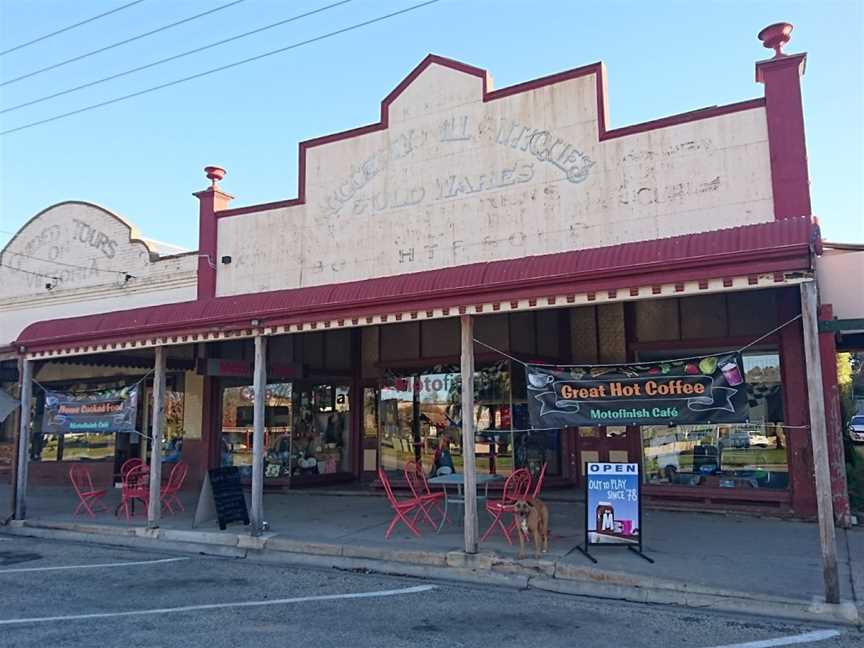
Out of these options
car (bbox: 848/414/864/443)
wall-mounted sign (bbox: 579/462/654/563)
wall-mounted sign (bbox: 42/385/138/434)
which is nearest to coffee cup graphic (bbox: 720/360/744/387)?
wall-mounted sign (bbox: 579/462/654/563)

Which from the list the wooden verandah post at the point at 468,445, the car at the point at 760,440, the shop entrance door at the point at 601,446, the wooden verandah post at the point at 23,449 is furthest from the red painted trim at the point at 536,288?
the shop entrance door at the point at 601,446

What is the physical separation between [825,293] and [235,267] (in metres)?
11.2

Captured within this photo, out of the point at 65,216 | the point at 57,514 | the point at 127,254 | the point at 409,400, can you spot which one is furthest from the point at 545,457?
the point at 65,216

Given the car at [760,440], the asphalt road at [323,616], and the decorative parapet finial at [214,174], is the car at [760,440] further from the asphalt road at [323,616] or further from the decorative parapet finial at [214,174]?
the decorative parapet finial at [214,174]

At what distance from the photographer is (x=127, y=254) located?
1792 centimetres

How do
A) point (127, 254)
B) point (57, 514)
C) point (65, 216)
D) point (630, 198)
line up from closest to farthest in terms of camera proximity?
point (630, 198)
point (57, 514)
point (127, 254)
point (65, 216)

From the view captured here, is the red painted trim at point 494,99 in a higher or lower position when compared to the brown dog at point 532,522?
higher

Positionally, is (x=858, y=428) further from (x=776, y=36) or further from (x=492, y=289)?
(x=492, y=289)

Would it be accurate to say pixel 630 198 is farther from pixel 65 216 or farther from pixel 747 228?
pixel 65 216

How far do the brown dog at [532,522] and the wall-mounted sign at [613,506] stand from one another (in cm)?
49

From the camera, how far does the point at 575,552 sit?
855 cm

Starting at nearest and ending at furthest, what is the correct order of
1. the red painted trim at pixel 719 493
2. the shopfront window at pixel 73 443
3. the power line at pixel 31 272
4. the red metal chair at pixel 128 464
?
the red painted trim at pixel 719 493 < the red metal chair at pixel 128 464 < the shopfront window at pixel 73 443 < the power line at pixel 31 272

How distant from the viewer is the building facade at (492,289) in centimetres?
916

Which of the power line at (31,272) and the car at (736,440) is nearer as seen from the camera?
the car at (736,440)
